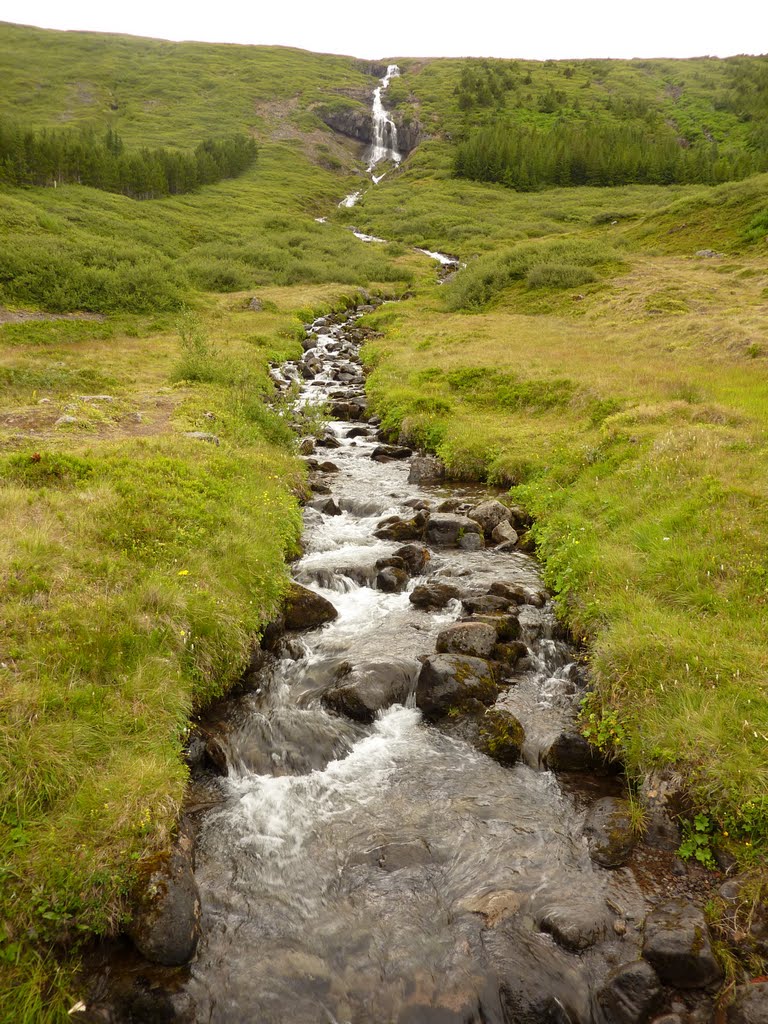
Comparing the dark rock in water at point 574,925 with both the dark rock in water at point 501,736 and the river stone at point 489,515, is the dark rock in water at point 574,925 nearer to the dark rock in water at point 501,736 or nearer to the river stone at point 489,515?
the dark rock in water at point 501,736

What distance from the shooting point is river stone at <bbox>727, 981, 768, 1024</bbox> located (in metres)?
Result: 5.13

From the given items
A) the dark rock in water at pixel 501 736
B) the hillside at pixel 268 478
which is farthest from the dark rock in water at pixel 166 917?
the dark rock in water at pixel 501 736

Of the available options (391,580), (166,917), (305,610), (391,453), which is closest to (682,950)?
(166,917)

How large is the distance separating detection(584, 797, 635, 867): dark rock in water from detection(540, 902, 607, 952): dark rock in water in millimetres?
743

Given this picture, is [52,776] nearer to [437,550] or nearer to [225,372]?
[437,550]

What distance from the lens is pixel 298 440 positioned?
77.2ft

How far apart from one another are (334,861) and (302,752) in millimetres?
1981

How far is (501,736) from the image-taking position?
29.4ft

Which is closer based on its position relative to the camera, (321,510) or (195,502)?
(195,502)

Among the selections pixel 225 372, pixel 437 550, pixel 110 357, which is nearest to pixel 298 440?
pixel 225 372

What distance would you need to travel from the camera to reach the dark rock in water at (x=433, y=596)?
42.2ft

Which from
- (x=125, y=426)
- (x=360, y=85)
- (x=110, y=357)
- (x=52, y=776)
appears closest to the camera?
(x=52, y=776)

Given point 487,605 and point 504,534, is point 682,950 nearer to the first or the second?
point 487,605

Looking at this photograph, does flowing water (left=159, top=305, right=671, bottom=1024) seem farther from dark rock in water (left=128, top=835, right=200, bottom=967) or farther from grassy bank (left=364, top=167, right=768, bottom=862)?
grassy bank (left=364, top=167, right=768, bottom=862)
